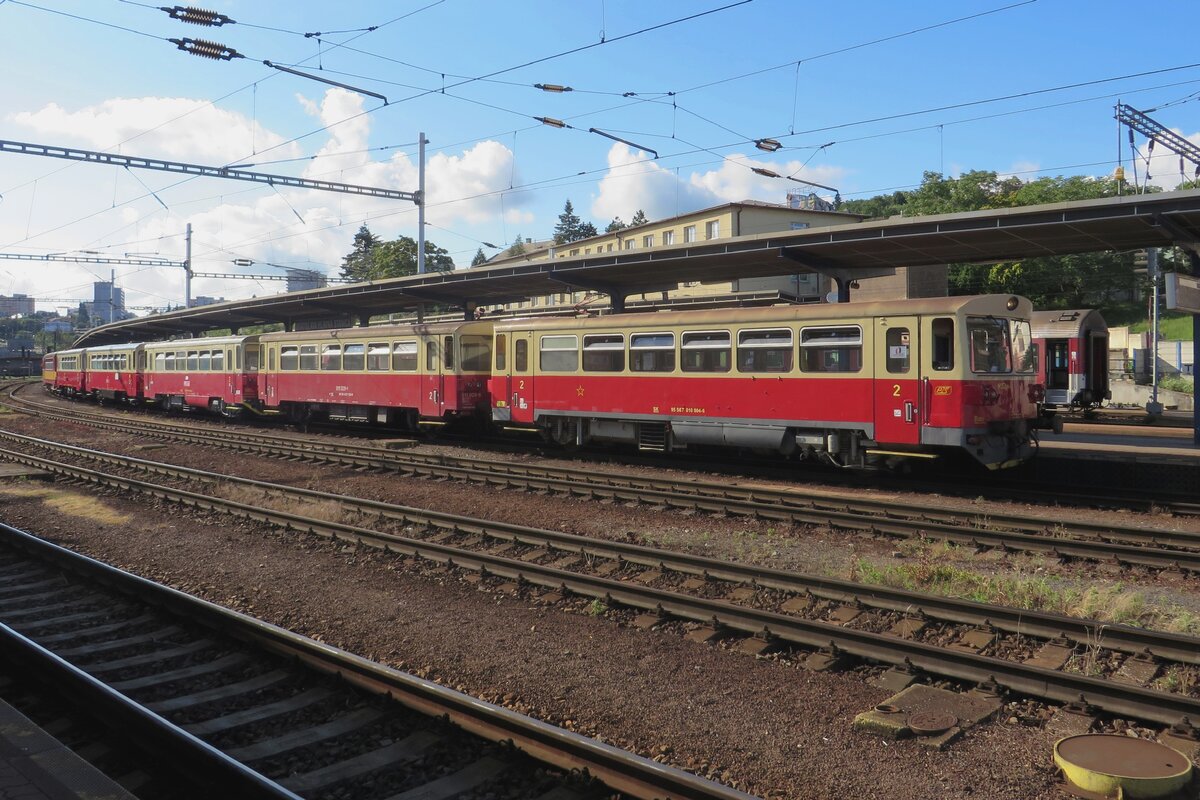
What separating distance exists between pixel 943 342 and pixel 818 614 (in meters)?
7.07

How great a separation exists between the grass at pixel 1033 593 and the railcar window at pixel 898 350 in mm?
4798

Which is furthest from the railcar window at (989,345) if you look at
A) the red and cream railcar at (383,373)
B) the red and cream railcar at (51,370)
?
the red and cream railcar at (51,370)

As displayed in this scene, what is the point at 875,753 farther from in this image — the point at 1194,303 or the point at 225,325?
the point at 225,325

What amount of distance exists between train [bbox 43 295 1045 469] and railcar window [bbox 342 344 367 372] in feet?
0.19

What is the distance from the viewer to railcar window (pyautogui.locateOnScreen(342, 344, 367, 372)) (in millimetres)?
23812

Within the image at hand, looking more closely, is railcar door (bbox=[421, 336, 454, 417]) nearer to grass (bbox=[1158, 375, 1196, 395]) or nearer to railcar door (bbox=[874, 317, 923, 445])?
railcar door (bbox=[874, 317, 923, 445])

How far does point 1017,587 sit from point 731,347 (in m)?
8.16

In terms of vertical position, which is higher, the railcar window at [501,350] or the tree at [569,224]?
the tree at [569,224]

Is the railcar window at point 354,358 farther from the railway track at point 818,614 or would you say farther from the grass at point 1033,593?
the grass at point 1033,593

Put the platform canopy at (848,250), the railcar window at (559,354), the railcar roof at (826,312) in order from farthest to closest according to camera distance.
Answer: the railcar window at (559,354) → the platform canopy at (848,250) → the railcar roof at (826,312)

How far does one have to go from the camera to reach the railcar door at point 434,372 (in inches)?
832

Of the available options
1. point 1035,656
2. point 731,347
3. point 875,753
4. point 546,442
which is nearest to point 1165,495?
point 731,347

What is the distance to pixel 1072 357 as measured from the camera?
27141mm

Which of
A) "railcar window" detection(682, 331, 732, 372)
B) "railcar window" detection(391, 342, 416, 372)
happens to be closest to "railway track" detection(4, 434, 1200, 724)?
"railcar window" detection(682, 331, 732, 372)
